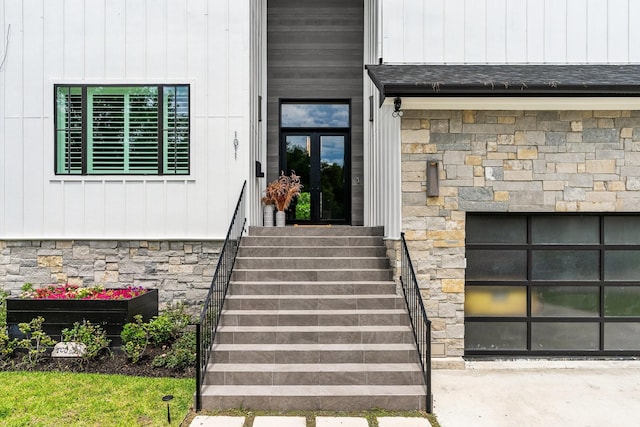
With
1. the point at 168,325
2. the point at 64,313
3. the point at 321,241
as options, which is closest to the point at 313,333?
the point at 321,241

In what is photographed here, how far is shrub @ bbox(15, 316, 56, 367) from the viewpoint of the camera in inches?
193

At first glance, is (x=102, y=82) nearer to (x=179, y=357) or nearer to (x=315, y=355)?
(x=179, y=357)

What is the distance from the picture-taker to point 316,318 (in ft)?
15.9

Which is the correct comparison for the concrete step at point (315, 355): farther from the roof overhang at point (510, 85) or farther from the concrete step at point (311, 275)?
the roof overhang at point (510, 85)

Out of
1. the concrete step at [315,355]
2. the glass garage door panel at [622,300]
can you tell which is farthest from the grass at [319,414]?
the glass garage door panel at [622,300]

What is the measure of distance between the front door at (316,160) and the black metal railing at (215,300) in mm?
2357

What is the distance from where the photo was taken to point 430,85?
475cm

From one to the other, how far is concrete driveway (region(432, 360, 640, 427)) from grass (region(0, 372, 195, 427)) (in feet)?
8.70

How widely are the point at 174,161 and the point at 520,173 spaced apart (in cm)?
483

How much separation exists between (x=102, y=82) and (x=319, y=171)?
4.07m

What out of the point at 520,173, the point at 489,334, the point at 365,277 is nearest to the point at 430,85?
the point at 520,173

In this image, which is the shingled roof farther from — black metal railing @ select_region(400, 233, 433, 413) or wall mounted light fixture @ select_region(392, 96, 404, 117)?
black metal railing @ select_region(400, 233, 433, 413)

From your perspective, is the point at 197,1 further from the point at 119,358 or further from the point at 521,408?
the point at 521,408

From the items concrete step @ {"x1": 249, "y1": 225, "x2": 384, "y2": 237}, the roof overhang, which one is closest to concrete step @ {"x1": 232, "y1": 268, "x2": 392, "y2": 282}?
concrete step @ {"x1": 249, "y1": 225, "x2": 384, "y2": 237}
